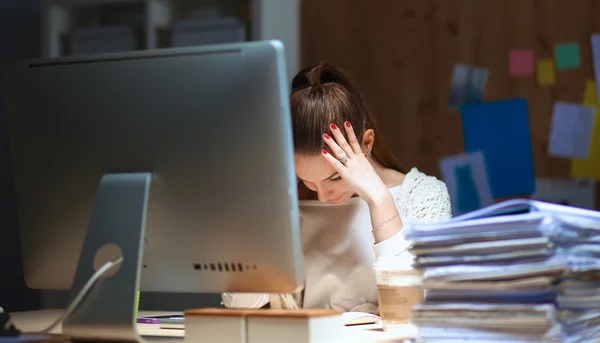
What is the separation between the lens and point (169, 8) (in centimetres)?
317

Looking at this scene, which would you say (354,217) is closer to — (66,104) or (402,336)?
(402,336)

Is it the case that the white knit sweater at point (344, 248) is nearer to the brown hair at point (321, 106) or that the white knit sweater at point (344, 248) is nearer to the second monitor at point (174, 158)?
the brown hair at point (321, 106)

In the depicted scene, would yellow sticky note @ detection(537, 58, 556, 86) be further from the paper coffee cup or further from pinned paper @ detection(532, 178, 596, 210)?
the paper coffee cup

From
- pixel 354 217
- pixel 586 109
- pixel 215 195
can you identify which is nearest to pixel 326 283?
pixel 354 217

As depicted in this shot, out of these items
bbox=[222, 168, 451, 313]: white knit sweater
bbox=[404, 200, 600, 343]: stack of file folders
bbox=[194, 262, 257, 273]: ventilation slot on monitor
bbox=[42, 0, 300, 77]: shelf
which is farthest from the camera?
bbox=[42, 0, 300, 77]: shelf

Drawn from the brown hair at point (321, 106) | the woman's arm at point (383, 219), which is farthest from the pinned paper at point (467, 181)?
the woman's arm at point (383, 219)

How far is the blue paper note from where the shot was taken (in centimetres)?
286

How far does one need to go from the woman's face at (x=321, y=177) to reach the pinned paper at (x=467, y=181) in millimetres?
1295

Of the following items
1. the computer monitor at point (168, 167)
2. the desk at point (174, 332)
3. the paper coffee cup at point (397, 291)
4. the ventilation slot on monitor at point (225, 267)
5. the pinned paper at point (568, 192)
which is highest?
the computer monitor at point (168, 167)

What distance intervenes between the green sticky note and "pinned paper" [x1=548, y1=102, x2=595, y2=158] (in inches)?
5.5

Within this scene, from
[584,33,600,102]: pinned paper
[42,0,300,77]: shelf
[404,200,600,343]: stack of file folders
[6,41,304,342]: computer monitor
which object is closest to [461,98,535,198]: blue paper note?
[584,33,600,102]: pinned paper

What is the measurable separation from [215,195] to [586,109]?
6.98ft

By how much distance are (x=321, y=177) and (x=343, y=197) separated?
12cm

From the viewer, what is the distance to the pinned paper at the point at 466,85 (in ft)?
9.66
